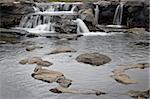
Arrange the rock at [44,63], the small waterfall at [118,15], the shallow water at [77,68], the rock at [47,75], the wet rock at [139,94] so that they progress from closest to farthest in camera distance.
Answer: the wet rock at [139,94] → the shallow water at [77,68] → the rock at [47,75] → the rock at [44,63] → the small waterfall at [118,15]

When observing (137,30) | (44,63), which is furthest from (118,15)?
(44,63)

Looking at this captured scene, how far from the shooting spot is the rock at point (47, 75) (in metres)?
17.7

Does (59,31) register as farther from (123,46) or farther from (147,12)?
(147,12)

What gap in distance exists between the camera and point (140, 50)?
81.6 feet

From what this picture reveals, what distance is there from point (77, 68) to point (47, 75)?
7.78 feet

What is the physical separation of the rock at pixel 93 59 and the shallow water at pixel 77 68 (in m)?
0.41

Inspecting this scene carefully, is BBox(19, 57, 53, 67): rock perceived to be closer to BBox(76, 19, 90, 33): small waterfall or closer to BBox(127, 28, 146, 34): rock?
BBox(76, 19, 90, 33): small waterfall

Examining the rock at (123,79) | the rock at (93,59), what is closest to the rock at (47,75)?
the rock at (123,79)

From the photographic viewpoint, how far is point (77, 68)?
20.0 meters

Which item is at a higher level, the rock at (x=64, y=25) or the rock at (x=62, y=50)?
the rock at (x=64, y=25)

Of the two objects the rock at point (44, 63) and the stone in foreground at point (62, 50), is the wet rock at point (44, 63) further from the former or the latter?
the stone in foreground at point (62, 50)

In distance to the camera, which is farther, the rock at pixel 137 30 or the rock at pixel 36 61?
the rock at pixel 137 30

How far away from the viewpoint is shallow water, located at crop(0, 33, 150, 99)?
1616 cm

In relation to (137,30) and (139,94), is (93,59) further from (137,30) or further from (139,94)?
(137,30)
